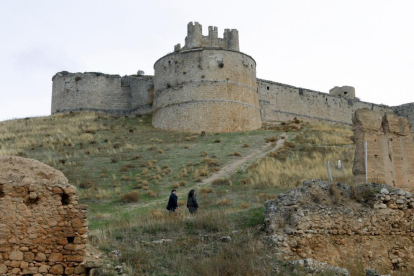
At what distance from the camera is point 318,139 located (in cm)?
2633

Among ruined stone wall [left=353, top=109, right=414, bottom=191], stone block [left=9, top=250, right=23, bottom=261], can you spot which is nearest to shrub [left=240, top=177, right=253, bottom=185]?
ruined stone wall [left=353, top=109, right=414, bottom=191]

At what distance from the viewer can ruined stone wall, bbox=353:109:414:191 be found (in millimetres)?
11367

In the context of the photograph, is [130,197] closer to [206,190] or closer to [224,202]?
[206,190]

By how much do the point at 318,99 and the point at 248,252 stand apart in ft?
117

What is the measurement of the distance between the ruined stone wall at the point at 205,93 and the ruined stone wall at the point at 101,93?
529 cm

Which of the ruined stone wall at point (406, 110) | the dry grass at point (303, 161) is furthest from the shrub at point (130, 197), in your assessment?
the ruined stone wall at point (406, 110)

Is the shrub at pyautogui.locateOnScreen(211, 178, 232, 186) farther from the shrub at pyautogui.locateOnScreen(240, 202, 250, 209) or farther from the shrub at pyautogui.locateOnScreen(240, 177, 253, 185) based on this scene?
the shrub at pyautogui.locateOnScreen(240, 202, 250, 209)

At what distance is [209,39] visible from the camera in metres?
33.7

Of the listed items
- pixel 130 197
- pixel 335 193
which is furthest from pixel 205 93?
pixel 335 193

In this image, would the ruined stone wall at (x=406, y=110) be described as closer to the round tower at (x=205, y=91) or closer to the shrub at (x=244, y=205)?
the round tower at (x=205, y=91)

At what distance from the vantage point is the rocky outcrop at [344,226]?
322 inches

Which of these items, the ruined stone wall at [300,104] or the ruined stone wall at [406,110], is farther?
the ruined stone wall at [406,110]

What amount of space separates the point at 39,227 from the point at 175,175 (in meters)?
13.2

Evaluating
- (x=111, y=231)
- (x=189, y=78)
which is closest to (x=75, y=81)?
(x=189, y=78)
